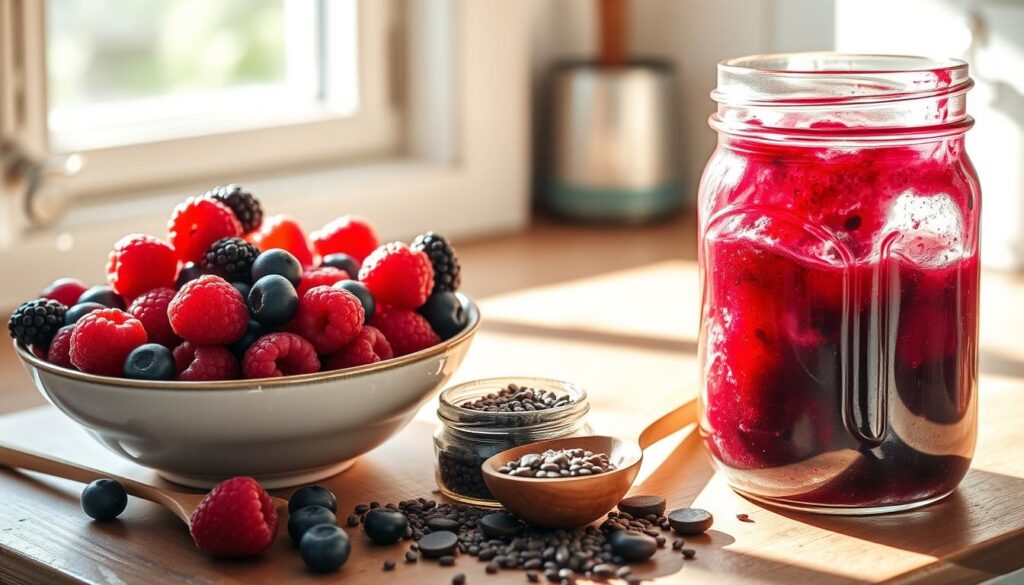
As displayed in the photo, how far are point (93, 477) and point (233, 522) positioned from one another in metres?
0.19

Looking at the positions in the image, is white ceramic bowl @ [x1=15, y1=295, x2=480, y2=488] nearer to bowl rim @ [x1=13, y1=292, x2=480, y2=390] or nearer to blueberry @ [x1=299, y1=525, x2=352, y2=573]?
bowl rim @ [x1=13, y1=292, x2=480, y2=390]

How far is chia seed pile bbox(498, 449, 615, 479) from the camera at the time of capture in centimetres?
91

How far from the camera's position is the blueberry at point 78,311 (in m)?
1.00

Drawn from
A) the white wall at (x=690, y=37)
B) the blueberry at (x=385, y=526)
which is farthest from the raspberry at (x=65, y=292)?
the white wall at (x=690, y=37)

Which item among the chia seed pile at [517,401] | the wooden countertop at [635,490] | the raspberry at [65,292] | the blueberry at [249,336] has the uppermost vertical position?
the raspberry at [65,292]

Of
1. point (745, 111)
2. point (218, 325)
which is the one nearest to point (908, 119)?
point (745, 111)

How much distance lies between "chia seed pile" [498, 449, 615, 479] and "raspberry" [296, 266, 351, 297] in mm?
189

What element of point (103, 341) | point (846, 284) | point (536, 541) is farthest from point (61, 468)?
point (846, 284)

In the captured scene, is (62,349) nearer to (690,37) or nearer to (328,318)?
(328,318)

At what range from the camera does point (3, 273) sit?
5.29 feet

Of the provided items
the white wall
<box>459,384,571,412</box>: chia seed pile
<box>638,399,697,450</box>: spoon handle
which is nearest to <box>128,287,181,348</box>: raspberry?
<box>459,384,571,412</box>: chia seed pile

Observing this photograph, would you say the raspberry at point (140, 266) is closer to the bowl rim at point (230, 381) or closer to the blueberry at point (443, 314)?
the bowl rim at point (230, 381)

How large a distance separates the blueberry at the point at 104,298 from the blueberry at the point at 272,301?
5.4 inches

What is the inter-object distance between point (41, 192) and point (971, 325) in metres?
1.09
